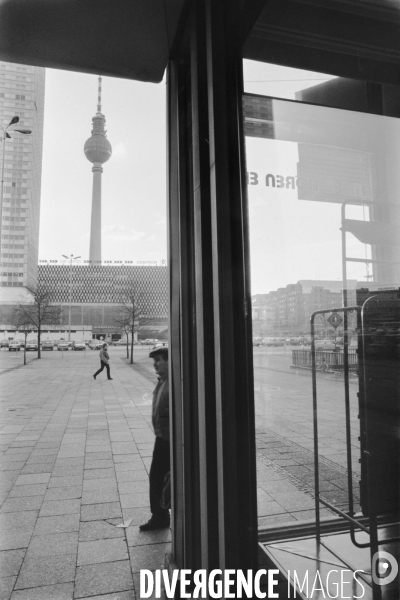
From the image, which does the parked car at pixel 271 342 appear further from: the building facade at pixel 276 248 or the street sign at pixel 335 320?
the street sign at pixel 335 320

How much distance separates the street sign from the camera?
1489 mm

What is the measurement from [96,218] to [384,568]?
98917 millimetres

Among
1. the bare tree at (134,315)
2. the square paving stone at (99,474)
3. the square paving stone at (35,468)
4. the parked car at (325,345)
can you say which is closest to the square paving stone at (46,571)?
the square paving stone at (99,474)

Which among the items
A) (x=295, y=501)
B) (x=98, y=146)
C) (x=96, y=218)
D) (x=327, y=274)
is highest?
(x=98, y=146)

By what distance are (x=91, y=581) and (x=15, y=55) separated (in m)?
3.21

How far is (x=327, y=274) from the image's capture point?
148 cm

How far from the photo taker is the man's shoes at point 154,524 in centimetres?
326

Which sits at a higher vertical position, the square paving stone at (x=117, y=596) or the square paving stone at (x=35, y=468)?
the square paving stone at (x=117, y=596)

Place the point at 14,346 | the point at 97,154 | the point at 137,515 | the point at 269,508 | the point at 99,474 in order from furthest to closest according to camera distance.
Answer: the point at 97,154 → the point at 14,346 → the point at 99,474 → the point at 137,515 → the point at 269,508

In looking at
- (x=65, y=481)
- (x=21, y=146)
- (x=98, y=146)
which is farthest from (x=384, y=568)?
(x=98, y=146)

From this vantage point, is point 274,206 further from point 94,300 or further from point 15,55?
point 94,300

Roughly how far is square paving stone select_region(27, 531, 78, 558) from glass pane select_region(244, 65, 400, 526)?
5.84ft

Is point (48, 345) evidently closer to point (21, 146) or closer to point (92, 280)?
point (92, 280)

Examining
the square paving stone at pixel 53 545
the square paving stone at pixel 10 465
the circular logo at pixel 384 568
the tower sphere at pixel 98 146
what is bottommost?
the square paving stone at pixel 10 465
